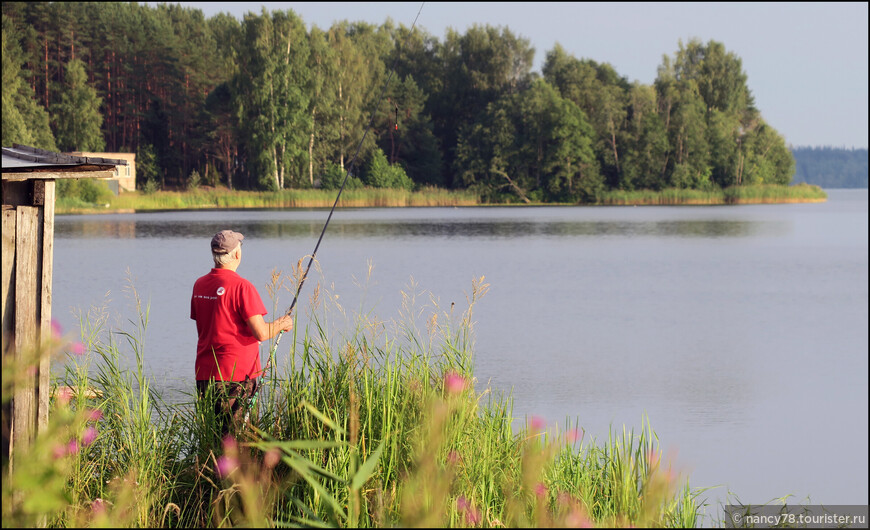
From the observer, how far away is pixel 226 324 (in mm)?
4211

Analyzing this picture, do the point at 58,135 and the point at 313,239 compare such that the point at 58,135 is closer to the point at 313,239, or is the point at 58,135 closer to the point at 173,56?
the point at 173,56

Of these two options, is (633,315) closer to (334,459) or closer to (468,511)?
(334,459)

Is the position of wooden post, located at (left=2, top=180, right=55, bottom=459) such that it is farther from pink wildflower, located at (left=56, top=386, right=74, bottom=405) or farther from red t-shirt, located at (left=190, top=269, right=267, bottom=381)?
pink wildflower, located at (left=56, top=386, right=74, bottom=405)

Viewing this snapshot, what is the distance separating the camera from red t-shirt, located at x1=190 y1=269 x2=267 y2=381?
4176 mm

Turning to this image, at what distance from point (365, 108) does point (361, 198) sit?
1189 centimetres

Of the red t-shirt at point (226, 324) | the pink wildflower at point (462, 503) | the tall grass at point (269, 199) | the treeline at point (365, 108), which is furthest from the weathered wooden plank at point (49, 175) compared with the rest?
the treeline at point (365, 108)

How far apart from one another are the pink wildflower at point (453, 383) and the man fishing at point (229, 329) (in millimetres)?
788

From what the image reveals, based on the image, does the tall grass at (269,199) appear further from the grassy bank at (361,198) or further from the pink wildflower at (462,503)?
the pink wildflower at (462,503)

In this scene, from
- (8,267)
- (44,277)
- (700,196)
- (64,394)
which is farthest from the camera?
(700,196)

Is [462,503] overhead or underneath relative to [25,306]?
underneath

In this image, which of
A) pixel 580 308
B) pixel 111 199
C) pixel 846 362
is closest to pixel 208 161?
pixel 111 199

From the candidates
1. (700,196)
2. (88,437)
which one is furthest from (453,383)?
A: (700,196)

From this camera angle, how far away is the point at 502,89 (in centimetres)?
6569

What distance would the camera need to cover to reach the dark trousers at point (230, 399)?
4.23 metres
